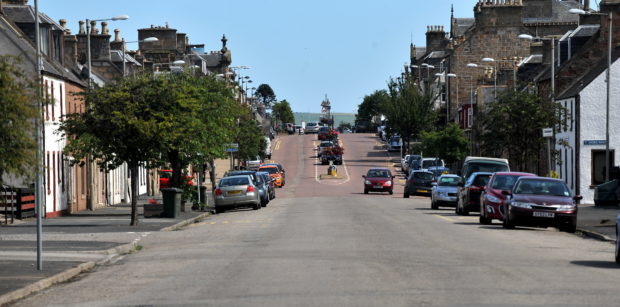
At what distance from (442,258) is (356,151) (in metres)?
109

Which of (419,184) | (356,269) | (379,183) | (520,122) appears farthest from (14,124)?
(379,183)

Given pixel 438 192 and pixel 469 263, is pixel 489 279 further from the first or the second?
pixel 438 192

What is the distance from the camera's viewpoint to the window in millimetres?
54938

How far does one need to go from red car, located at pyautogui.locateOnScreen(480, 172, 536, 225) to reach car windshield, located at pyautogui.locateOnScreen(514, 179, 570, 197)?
1.34 metres

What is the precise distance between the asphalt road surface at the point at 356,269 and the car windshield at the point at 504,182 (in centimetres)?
172

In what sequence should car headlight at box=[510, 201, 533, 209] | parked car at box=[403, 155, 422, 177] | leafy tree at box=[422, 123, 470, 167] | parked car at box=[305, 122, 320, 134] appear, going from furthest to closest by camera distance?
parked car at box=[305, 122, 320, 134] → parked car at box=[403, 155, 422, 177] → leafy tree at box=[422, 123, 470, 167] → car headlight at box=[510, 201, 533, 209]

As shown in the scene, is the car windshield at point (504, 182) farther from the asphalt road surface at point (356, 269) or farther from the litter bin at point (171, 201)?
the litter bin at point (171, 201)

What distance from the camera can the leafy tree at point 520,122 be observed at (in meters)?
52.3

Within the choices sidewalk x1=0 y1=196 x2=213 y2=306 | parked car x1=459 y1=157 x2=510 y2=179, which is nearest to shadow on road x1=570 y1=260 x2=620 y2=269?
sidewalk x1=0 y1=196 x2=213 y2=306

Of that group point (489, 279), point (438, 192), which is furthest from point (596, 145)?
point (489, 279)

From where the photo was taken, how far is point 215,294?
1420 cm

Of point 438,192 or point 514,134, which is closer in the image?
point 438,192

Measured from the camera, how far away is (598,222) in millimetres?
33812

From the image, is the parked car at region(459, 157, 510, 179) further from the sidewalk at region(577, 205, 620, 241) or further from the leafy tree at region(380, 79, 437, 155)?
the leafy tree at region(380, 79, 437, 155)
